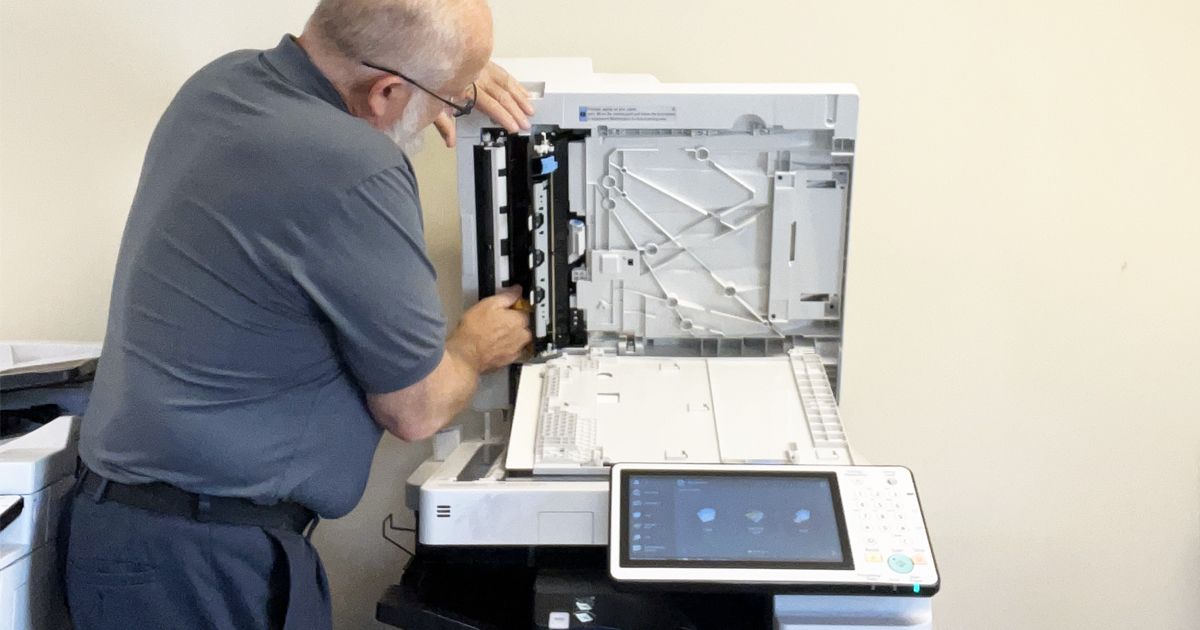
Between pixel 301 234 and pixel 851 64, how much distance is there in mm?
1091

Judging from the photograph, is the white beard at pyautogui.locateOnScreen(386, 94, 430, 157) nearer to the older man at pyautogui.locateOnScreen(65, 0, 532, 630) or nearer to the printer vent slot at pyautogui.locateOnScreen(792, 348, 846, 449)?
the older man at pyautogui.locateOnScreen(65, 0, 532, 630)

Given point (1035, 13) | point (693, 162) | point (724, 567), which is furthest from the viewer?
point (1035, 13)

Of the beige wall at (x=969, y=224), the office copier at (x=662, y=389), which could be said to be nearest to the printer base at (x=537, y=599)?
the office copier at (x=662, y=389)

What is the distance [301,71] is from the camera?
4.41 feet

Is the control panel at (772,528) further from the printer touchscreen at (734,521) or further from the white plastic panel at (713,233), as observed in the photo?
the white plastic panel at (713,233)

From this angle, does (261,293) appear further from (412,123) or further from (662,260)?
(662,260)

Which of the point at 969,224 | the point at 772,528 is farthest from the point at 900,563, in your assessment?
the point at 969,224

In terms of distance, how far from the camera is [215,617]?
1.36 meters

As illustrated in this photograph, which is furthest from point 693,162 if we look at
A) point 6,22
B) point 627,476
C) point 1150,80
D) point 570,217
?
point 6,22

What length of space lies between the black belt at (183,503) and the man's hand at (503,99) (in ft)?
1.86

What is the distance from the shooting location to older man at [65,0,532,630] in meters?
1.26

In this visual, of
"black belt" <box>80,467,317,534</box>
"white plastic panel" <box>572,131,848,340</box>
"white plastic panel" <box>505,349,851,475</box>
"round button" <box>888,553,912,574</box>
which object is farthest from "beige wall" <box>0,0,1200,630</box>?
"round button" <box>888,553,912,574</box>

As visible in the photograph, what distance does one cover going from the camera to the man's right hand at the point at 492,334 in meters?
1.54

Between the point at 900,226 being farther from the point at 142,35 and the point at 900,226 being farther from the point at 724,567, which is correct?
the point at 142,35
